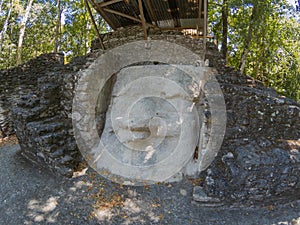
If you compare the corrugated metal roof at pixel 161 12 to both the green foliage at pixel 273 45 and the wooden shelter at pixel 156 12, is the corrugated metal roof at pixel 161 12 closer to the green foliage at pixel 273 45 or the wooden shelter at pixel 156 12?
the wooden shelter at pixel 156 12

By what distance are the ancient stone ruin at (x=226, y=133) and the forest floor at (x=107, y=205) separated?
231 millimetres

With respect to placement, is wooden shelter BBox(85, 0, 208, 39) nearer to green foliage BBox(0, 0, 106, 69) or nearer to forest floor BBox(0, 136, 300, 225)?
forest floor BBox(0, 136, 300, 225)

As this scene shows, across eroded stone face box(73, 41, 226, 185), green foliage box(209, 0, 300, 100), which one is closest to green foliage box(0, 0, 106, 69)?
green foliage box(209, 0, 300, 100)

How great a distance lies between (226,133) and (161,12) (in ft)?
14.1

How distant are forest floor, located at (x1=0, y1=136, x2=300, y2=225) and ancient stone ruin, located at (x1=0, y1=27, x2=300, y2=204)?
0.23m

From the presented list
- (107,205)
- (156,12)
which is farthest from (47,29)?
(107,205)

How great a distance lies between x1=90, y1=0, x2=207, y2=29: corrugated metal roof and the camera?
5797mm

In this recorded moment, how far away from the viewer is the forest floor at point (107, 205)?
3.12 m

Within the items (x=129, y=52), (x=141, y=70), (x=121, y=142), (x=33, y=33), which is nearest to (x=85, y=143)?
(x=121, y=142)

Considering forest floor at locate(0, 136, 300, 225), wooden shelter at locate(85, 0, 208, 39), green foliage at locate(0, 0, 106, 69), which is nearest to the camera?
forest floor at locate(0, 136, 300, 225)

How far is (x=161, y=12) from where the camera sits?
20.4ft

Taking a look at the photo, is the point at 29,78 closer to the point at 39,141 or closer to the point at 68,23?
the point at 39,141

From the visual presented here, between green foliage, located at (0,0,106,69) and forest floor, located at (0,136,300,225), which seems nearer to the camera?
forest floor, located at (0,136,300,225)

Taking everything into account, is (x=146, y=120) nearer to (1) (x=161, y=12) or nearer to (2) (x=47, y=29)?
(1) (x=161, y=12)
